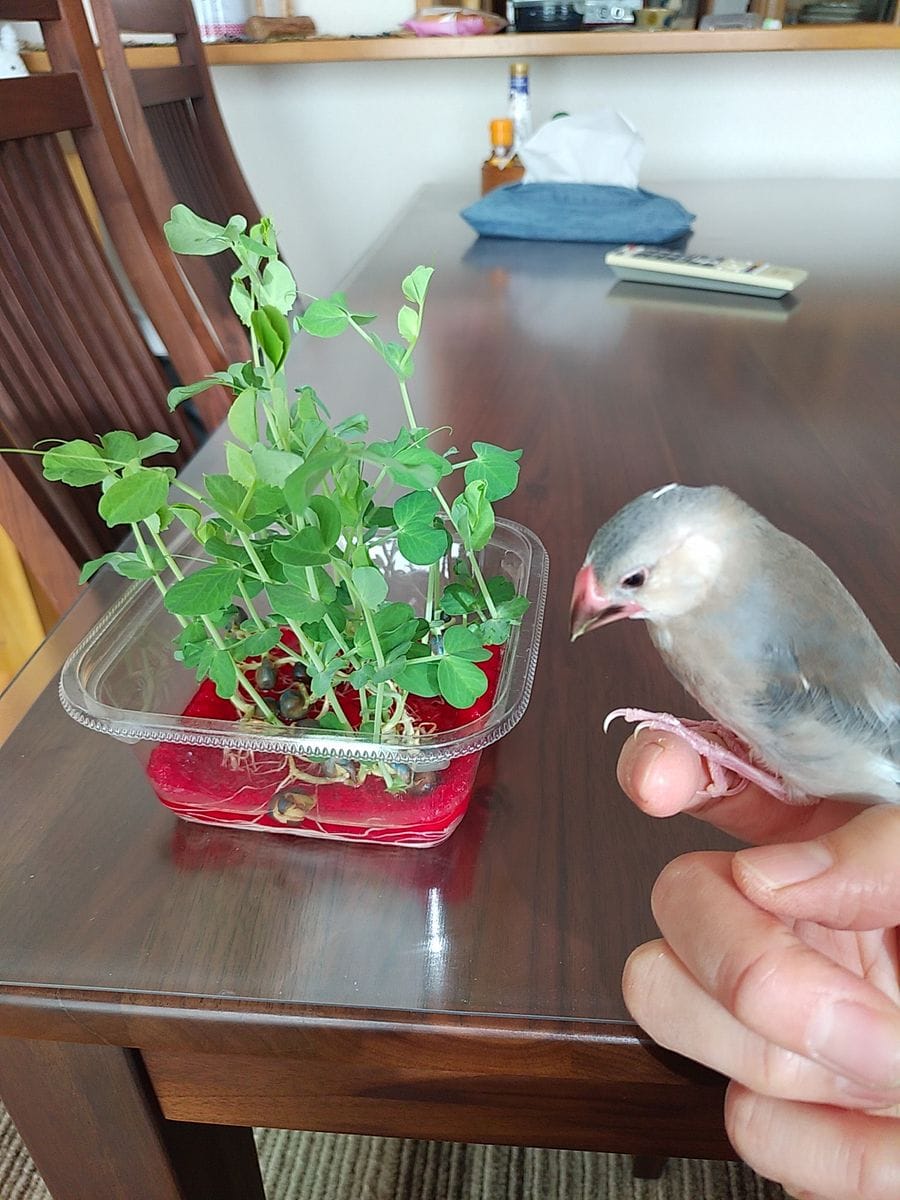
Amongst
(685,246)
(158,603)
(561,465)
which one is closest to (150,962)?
(158,603)

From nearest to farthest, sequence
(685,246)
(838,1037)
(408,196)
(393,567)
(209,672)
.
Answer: (838,1037)
(209,672)
(393,567)
(685,246)
(408,196)

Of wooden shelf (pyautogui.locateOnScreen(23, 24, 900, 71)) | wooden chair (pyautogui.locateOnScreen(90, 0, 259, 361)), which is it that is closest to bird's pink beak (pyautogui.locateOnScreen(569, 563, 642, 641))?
wooden chair (pyautogui.locateOnScreen(90, 0, 259, 361))

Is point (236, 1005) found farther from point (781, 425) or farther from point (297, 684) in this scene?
point (781, 425)

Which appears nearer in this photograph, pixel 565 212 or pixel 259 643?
pixel 259 643

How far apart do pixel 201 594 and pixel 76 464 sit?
0.07m

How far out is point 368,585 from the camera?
346mm

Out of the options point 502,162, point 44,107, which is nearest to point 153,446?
point 44,107

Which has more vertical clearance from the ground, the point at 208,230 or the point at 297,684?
the point at 208,230

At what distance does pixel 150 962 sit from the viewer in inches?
13.8

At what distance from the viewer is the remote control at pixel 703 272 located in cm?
109

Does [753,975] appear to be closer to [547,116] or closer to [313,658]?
[313,658]

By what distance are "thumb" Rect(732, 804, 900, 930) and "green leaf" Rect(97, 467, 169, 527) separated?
24cm

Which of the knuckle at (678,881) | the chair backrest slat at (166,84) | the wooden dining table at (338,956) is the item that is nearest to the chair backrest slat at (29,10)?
the chair backrest slat at (166,84)

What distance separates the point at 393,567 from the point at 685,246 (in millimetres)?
970
